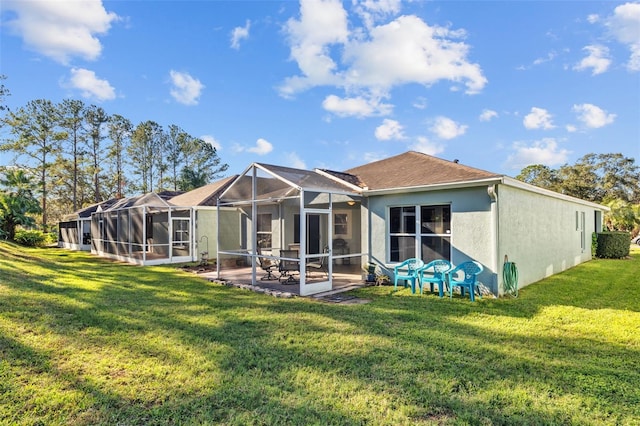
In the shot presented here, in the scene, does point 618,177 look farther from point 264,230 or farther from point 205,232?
point 205,232

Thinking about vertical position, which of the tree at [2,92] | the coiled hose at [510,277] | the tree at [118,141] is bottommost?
the coiled hose at [510,277]

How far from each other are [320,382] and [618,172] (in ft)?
155

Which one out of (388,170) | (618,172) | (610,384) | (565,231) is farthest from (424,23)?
(618,172)

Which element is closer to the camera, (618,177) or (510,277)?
(510,277)

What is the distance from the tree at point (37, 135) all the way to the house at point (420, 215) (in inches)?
1310

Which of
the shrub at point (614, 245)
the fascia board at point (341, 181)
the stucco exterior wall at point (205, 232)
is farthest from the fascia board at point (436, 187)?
the shrub at point (614, 245)

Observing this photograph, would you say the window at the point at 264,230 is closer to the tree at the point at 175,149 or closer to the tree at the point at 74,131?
the tree at the point at 175,149

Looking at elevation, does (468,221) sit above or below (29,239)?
above

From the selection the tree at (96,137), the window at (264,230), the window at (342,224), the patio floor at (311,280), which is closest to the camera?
the patio floor at (311,280)

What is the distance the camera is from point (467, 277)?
8.16 metres

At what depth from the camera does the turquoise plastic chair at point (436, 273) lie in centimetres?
800

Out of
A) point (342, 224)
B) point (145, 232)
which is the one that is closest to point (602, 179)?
point (342, 224)

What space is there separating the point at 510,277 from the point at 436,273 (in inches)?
72.4

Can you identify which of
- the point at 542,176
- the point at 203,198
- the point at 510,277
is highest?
the point at 542,176
